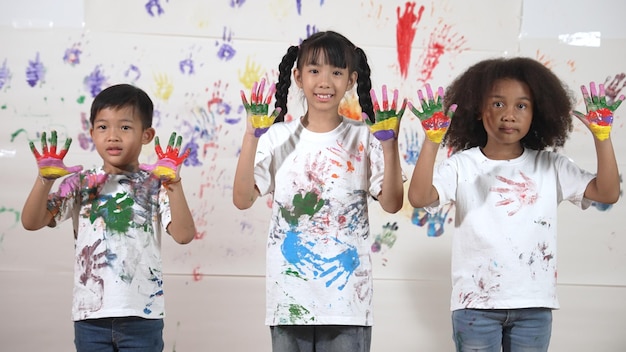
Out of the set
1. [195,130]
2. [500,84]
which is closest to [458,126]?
[500,84]

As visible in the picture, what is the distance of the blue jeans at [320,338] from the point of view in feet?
5.27

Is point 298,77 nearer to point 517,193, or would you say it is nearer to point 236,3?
point 517,193

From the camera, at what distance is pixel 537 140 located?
1.86 meters

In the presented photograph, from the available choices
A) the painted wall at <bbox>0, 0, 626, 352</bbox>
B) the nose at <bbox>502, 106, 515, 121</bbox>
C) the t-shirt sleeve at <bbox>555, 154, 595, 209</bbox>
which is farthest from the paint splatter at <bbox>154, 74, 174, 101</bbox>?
the t-shirt sleeve at <bbox>555, 154, 595, 209</bbox>

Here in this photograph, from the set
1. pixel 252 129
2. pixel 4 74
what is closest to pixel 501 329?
pixel 252 129

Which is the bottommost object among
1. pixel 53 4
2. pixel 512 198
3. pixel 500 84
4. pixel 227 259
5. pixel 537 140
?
pixel 227 259

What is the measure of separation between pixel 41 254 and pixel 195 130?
648mm

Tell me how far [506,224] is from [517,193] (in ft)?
0.27

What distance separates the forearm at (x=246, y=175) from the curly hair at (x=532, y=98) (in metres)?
0.57

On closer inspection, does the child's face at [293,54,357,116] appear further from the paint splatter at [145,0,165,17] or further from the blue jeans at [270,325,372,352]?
the paint splatter at [145,0,165,17]

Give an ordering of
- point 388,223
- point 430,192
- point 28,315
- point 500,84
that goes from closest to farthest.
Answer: point 430,192 → point 500,84 → point 28,315 → point 388,223

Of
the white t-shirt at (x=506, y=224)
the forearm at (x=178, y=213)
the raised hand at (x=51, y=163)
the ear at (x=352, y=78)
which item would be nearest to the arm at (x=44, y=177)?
the raised hand at (x=51, y=163)

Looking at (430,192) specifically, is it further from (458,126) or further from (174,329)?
(174,329)

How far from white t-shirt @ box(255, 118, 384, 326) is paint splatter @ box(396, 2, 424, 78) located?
907mm
